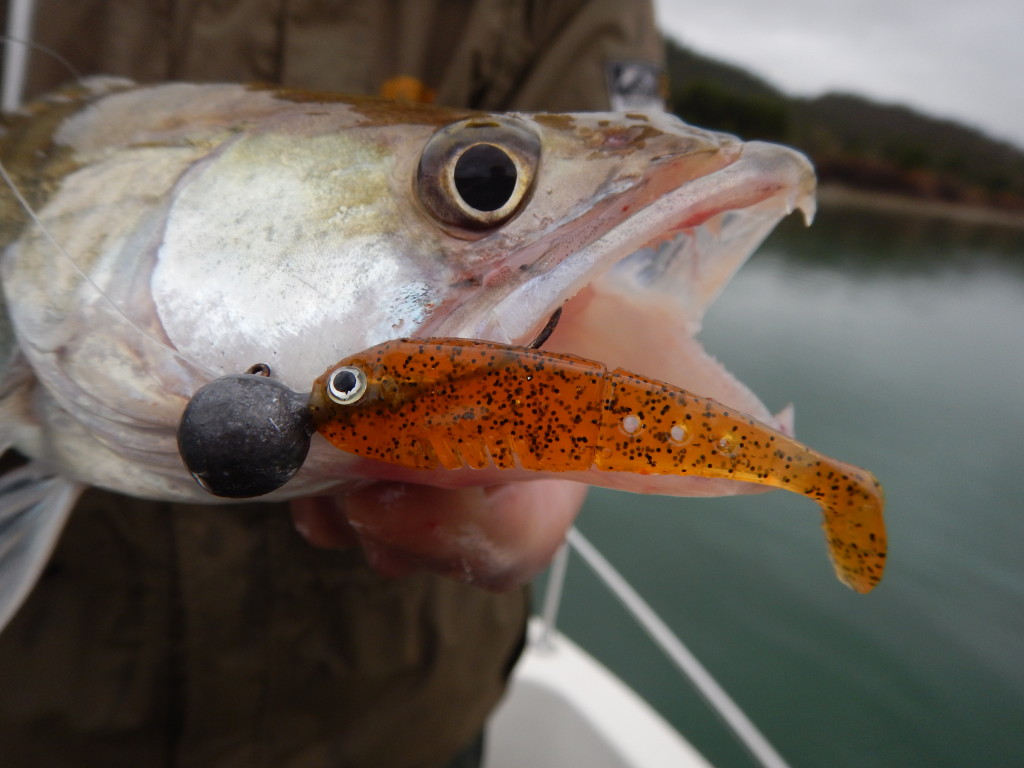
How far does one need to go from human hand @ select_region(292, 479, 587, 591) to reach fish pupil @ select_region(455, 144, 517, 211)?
0.37 m

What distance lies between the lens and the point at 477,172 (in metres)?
0.76

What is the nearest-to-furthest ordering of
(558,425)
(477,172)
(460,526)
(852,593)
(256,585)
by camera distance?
(558,425) < (477,172) < (460,526) < (256,585) < (852,593)

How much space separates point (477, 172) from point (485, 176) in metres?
0.01

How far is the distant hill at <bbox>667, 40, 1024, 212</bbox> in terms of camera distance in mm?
39531

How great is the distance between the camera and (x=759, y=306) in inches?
550

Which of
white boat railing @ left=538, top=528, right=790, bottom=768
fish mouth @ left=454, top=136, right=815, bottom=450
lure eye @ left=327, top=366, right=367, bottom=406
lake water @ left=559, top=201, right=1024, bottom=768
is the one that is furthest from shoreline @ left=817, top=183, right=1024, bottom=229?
lure eye @ left=327, top=366, right=367, bottom=406

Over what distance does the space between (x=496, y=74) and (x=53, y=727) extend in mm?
1540

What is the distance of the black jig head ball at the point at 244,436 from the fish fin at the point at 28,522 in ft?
1.70

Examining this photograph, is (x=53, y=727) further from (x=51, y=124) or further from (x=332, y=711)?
(x=51, y=124)

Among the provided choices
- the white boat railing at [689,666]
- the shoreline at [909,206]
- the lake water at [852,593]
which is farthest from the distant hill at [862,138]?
the white boat railing at [689,666]

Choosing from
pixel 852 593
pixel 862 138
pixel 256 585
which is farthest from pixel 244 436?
pixel 862 138

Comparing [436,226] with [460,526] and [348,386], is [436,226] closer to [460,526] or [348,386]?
[348,386]

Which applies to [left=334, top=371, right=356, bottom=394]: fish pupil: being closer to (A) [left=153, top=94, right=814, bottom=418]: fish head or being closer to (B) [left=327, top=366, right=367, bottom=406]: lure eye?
(B) [left=327, top=366, right=367, bottom=406]: lure eye

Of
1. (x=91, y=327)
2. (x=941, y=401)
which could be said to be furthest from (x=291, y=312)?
(x=941, y=401)
